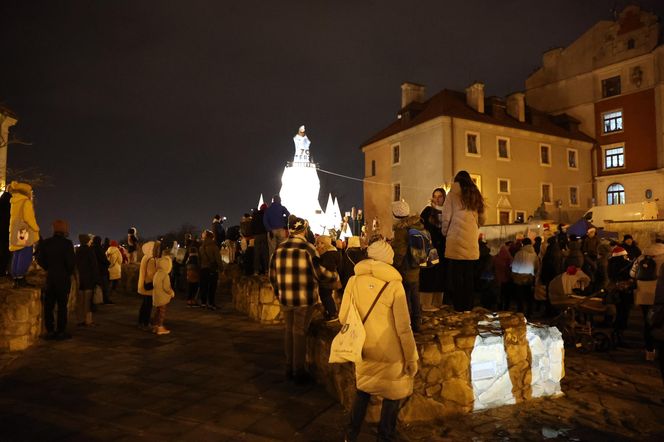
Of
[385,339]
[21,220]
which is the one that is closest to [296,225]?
[385,339]

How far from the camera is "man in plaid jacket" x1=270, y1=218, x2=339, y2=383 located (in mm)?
5340

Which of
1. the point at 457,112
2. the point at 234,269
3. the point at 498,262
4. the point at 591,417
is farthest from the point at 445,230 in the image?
the point at 457,112

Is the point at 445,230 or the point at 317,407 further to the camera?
the point at 445,230

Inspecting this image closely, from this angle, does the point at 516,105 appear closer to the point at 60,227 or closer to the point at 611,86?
the point at 611,86

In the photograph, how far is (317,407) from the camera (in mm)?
4777

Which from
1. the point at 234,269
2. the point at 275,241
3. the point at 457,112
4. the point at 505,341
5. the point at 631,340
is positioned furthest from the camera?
the point at 457,112

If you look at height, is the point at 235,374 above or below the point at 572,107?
below

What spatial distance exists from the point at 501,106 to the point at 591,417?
A: 3315 cm

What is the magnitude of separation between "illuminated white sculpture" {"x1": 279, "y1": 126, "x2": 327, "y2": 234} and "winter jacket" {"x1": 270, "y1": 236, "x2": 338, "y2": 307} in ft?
62.4

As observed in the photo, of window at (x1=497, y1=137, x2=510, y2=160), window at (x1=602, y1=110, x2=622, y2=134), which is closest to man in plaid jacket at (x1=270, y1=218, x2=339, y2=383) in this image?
window at (x1=497, y1=137, x2=510, y2=160)

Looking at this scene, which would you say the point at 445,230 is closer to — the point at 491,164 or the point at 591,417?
the point at 591,417

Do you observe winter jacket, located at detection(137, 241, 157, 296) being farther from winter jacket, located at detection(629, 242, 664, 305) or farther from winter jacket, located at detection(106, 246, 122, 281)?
winter jacket, located at detection(629, 242, 664, 305)

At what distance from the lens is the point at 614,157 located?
36.2 meters

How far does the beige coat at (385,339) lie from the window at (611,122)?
39512mm
